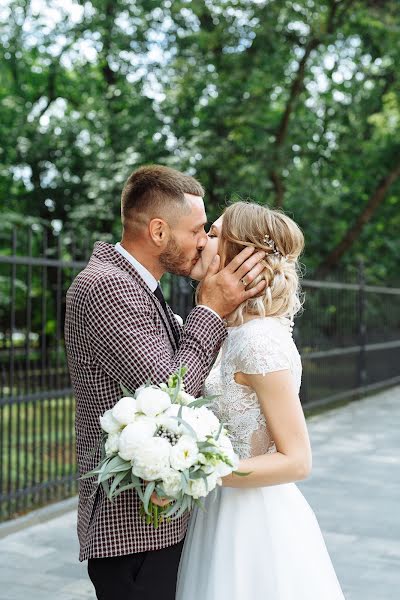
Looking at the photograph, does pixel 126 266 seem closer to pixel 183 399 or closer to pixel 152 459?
pixel 183 399

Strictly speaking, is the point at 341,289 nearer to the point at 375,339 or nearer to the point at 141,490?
the point at 375,339

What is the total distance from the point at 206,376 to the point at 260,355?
7.1 inches

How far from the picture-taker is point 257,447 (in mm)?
2756

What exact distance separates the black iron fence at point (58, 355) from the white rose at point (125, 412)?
13.3ft

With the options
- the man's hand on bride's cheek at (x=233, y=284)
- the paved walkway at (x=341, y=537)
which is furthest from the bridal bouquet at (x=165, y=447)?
the paved walkway at (x=341, y=537)

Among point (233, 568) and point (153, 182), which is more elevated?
point (153, 182)

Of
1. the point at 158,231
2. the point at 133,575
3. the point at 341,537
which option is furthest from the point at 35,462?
the point at 158,231

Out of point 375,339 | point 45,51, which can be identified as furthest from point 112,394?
point 45,51

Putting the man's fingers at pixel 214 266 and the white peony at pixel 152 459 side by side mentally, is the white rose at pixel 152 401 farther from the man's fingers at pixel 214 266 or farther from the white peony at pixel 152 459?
the man's fingers at pixel 214 266

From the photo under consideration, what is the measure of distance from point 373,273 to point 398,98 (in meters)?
4.14

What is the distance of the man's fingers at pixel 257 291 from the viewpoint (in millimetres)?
2628

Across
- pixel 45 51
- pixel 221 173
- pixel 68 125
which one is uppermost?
pixel 45 51

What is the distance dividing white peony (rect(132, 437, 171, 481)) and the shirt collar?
0.65 meters

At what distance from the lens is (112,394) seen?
98.7 inches
